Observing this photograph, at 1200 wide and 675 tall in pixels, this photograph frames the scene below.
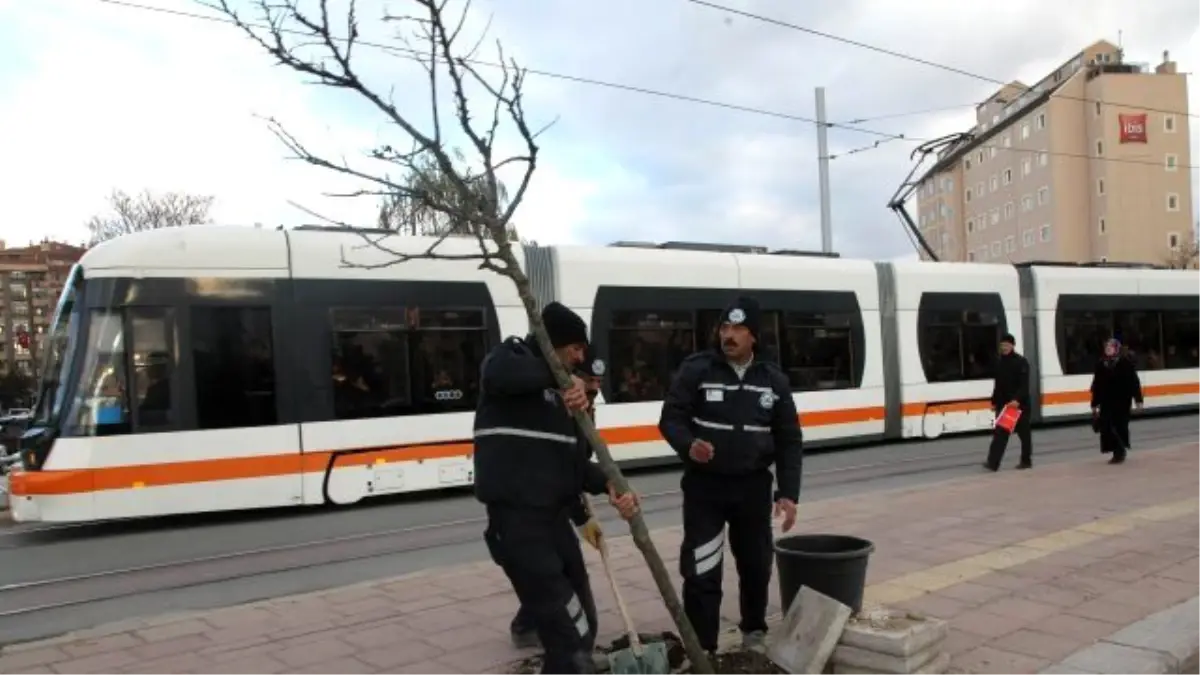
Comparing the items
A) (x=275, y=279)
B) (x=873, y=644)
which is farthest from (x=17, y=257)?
(x=873, y=644)

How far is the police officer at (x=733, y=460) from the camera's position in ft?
14.1

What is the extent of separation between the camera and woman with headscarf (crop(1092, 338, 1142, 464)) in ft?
38.1

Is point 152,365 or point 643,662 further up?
point 152,365

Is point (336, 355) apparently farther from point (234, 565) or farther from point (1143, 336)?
point (1143, 336)

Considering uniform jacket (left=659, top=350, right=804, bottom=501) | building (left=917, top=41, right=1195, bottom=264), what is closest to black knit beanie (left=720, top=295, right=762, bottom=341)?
uniform jacket (left=659, top=350, right=804, bottom=501)

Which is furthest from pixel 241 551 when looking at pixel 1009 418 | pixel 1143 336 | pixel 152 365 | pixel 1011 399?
pixel 1143 336

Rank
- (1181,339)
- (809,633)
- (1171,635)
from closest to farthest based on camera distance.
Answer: (809,633) < (1171,635) < (1181,339)

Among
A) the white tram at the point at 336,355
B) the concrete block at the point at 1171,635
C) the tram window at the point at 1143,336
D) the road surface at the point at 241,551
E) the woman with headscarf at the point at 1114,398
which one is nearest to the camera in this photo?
the concrete block at the point at 1171,635

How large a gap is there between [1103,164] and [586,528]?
75569mm

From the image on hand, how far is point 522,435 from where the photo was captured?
3705mm

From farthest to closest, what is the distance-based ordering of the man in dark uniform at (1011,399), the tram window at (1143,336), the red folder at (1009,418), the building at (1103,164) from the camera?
1. the building at (1103,164)
2. the tram window at (1143,336)
3. the man in dark uniform at (1011,399)
4. the red folder at (1009,418)

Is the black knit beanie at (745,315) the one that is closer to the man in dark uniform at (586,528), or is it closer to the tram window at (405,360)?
the man in dark uniform at (586,528)

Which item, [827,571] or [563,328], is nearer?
[563,328]

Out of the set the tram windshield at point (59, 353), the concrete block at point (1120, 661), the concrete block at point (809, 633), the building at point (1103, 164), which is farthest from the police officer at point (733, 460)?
the building at point (1103, 164)
